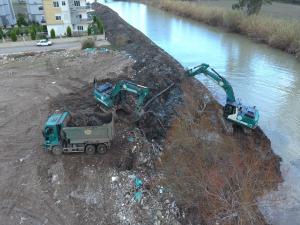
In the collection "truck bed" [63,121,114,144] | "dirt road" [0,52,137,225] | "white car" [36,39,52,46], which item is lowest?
"white car" [36,39,52,46]

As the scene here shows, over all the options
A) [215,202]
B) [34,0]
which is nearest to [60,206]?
[215,202]

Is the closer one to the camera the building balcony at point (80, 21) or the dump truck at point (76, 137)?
the dump truck at point (76, 137)

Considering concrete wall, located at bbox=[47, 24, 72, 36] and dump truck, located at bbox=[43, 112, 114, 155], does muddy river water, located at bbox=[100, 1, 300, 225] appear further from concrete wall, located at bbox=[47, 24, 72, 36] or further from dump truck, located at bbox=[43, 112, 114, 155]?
concrete wall, located at bbox=[47, 24, 72, 36]

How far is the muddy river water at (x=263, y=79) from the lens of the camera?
15056 millimetres

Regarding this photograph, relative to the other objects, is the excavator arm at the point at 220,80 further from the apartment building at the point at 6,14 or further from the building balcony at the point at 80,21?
the apartment building at the point at 6,14

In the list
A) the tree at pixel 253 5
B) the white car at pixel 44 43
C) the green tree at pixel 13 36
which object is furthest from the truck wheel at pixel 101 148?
the tree at pixel 253 5

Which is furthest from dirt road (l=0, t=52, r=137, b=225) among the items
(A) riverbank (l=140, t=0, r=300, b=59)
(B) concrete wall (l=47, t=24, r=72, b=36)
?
(A) riverbank (l=140, t=0, r=300, b=59)

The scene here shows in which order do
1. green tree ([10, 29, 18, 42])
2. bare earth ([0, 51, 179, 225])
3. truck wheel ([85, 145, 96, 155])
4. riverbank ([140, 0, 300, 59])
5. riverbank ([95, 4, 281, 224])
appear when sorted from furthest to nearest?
green tree ([10, 29, 18, 42])
riverbank ([140, 0, 300, 59])
truck wheel ([85, 145, 96, 155])
bare earth ([0, 51, 179, 225])
riverbank ([95, 4, 281, 224])

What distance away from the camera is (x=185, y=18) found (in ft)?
210

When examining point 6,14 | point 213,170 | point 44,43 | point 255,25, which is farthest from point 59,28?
point 213,170

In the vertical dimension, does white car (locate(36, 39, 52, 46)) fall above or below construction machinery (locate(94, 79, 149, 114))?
below

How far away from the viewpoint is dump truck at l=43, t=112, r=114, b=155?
1483cm

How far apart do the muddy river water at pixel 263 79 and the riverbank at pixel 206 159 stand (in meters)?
1.05

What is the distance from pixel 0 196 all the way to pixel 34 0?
44.5 meters
